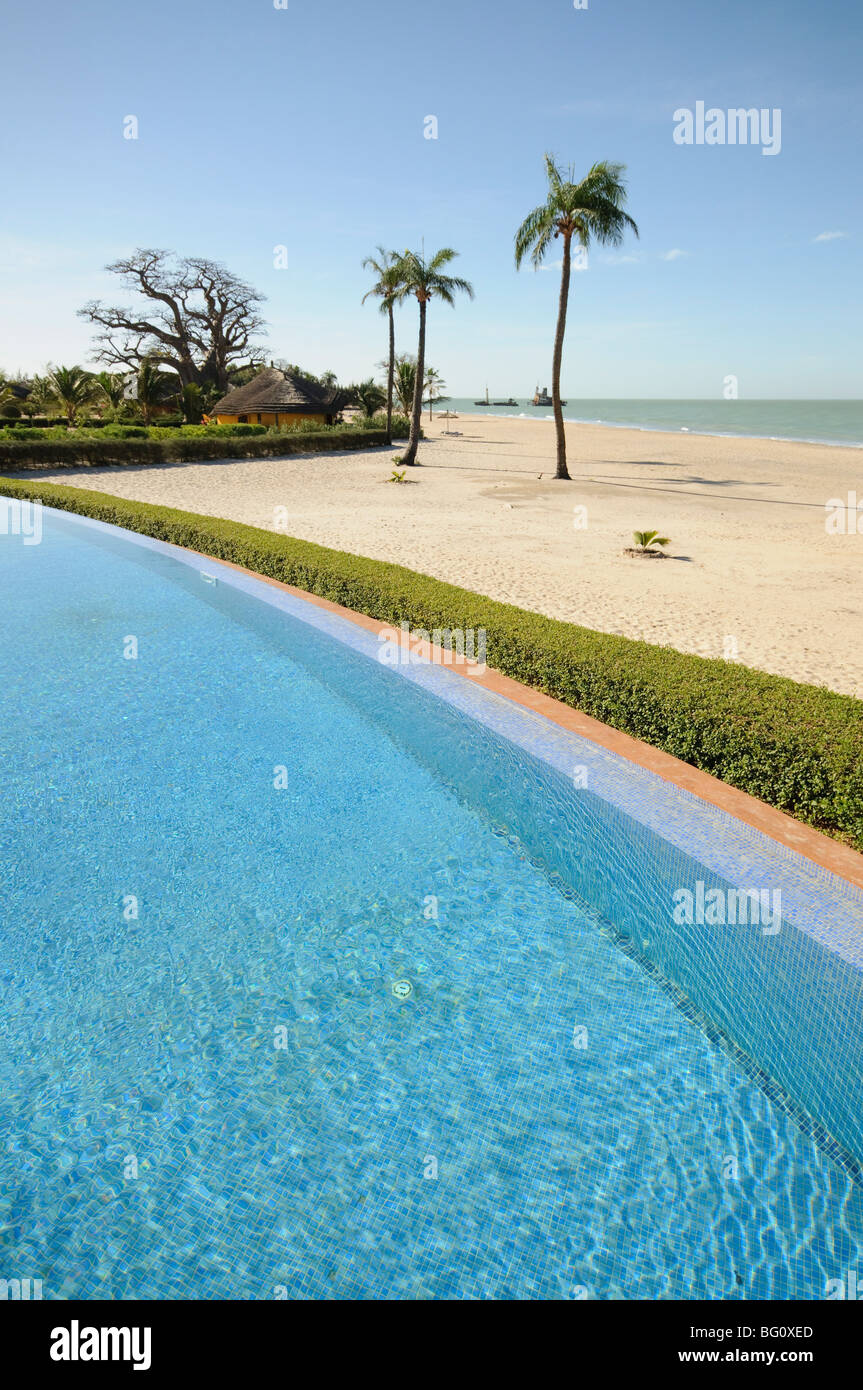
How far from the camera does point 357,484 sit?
26234 mm

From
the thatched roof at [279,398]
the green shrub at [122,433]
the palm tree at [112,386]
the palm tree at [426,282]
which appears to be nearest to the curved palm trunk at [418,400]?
the palm tree at [426,282]

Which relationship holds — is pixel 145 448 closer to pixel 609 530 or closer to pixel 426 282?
pixel 426 282

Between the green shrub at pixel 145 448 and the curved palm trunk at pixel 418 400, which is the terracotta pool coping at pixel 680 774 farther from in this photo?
the curved palm trunk at pixel 418 400

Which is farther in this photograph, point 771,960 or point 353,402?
point 353,402

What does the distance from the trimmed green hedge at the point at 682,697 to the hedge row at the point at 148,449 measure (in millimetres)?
21162

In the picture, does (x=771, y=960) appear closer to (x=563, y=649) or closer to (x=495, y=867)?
(x=495, y=867)

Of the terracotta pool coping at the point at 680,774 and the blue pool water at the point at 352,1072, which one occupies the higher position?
the terracotta pool coping at the point at 680,774

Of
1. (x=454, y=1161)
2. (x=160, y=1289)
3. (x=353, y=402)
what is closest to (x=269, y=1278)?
(x=160, y=1289)

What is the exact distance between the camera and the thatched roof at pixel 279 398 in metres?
47.5

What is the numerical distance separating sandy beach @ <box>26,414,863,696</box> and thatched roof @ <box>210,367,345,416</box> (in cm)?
1442

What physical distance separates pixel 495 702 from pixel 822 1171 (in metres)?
4.27

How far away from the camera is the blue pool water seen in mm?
2686

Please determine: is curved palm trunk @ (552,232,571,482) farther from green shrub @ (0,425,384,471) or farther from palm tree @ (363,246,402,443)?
green shrub @ (0,425,384,471)
